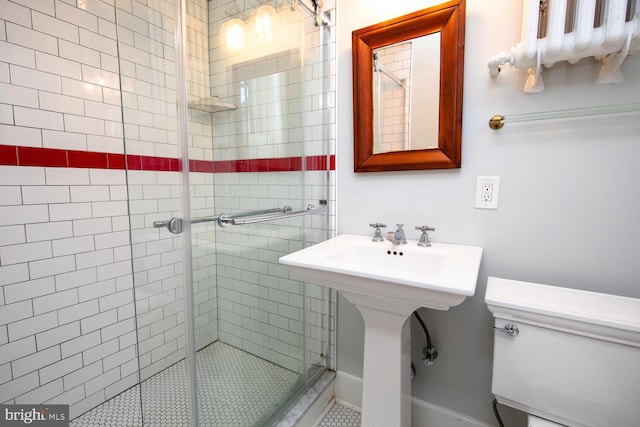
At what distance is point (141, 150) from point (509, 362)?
1.46 m

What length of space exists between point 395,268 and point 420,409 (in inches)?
29.3

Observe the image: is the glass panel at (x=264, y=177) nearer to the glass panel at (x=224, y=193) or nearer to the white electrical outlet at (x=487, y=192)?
Answer: the glass panel at (x=224, y=193)

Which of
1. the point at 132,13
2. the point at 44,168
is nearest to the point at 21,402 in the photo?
the point at 44,168

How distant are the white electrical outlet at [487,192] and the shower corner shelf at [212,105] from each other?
121 cm

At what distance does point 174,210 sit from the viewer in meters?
0.98

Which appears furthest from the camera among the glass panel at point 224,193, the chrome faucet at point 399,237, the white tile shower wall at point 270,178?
the white tile shower wall at point 270,178

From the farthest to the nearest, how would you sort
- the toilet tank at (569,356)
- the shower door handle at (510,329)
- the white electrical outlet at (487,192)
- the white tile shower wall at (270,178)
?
the white tile shower wall at (270,178) < the white electrical outlet at (487,192) < the shower door handle at (510,329) < the toilet tank at (569,356)

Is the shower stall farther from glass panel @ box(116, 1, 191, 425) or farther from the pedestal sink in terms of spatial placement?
the pedestal sink

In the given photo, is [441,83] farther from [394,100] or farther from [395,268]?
[395,268]

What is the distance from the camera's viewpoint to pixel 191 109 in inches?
43.9

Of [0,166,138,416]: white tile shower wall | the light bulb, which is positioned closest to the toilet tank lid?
the light bulb

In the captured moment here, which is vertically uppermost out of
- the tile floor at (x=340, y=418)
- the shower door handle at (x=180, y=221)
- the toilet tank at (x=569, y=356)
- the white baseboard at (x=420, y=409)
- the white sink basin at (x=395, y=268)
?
the shower door handle at (x=180, y=221)

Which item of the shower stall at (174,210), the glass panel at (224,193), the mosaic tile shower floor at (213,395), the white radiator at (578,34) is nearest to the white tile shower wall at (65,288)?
the shower stall at (174,210)

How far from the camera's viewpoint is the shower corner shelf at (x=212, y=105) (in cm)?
118
